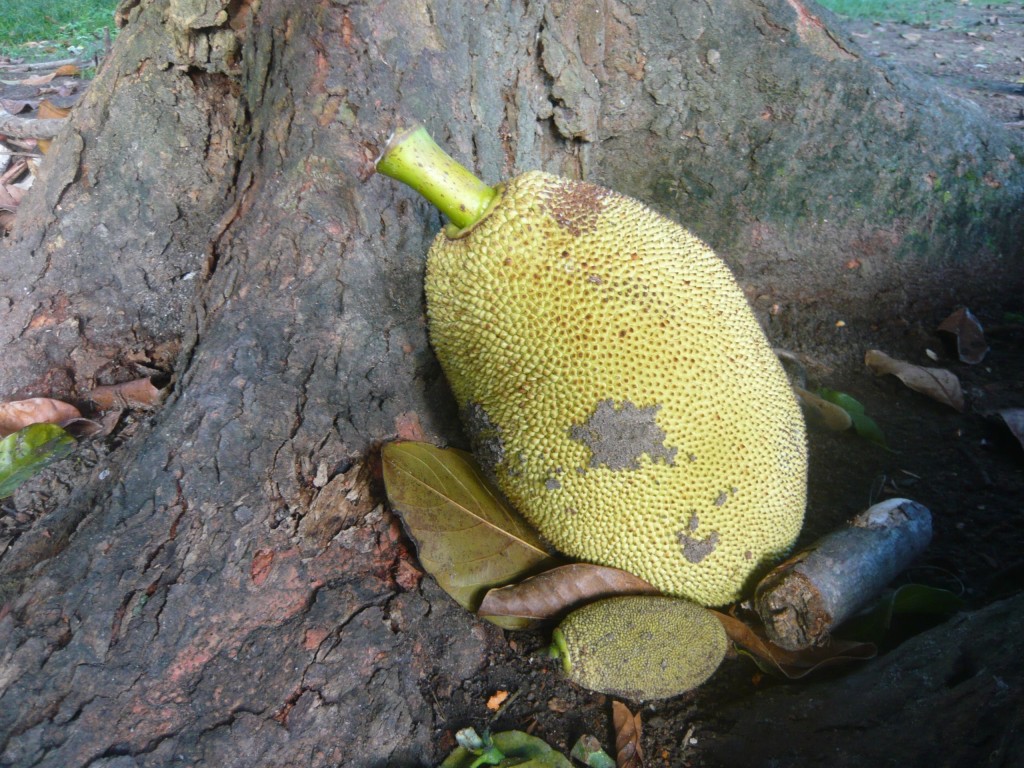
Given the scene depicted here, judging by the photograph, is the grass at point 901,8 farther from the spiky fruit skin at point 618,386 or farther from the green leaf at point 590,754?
the green leaf at point 590,754

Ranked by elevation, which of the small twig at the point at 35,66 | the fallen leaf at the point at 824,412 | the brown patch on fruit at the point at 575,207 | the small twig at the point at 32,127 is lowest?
the fallen leaf at the point at 824,412

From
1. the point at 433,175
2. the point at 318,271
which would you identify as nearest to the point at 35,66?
the point at 318,271

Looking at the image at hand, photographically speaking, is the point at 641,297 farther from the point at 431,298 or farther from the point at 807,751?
the point at 807,751

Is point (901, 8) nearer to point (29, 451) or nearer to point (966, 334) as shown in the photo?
point (966, 334)

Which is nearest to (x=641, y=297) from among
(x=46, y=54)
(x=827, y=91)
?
(x=827, y=91)

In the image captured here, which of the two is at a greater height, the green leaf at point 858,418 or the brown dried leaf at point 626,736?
the green leaf at point 858,418

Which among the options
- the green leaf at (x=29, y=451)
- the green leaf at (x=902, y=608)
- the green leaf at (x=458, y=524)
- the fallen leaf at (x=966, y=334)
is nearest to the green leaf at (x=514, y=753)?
the green leaf at (x=458, y=524)
